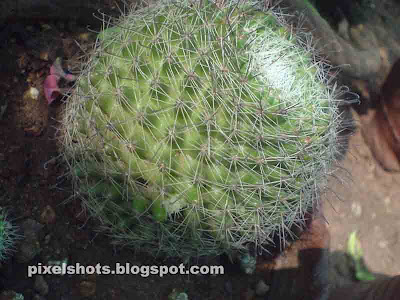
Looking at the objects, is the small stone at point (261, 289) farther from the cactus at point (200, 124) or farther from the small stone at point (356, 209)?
the small stone at point (356, 209)

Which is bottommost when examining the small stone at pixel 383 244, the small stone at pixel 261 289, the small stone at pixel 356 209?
the small stone at pixel 261 289

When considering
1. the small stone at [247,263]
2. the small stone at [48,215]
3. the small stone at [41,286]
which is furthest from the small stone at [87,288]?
the small stone at [247,263]

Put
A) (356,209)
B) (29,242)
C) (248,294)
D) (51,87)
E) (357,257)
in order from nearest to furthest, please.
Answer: (29,242) < (51,87) < (248,294) < (357,257) < (356,209)

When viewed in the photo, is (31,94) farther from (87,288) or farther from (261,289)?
(261,289)

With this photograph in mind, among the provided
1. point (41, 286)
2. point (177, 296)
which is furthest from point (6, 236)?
point (177, 296)

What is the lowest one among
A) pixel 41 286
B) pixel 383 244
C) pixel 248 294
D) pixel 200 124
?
pixel 41 286

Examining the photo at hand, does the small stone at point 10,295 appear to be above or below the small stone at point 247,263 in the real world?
below
